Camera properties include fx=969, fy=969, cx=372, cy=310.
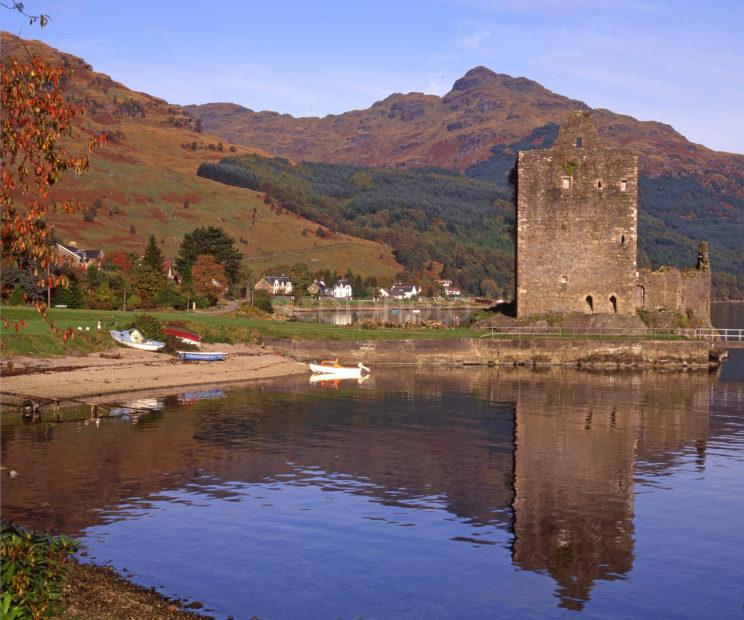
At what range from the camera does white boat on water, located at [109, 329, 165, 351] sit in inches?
1983

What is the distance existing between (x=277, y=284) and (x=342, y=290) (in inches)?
706

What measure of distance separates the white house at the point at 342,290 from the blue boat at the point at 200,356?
123736 mm

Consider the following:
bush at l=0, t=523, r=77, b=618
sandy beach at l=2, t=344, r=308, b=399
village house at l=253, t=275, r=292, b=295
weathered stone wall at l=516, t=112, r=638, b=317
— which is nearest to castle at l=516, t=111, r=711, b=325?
weathered stone wall at l=516, t=112, r=638, b=317

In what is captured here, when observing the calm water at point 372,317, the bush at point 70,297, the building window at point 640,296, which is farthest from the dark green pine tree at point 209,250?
the building window at point 640,296

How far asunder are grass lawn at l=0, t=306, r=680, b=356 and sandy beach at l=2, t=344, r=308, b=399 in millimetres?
995

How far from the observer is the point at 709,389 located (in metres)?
51.0

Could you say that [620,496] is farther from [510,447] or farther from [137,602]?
[137,602]

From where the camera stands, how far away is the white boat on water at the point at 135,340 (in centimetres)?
5038

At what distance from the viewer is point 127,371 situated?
45.0 m

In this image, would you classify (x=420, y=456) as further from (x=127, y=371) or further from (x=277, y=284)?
(x=277, y=284)

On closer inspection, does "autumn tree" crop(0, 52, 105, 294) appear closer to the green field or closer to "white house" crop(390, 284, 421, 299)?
the green field

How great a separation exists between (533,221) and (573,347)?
29.7 ft

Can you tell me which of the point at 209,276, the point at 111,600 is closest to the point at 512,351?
the point at 111,600

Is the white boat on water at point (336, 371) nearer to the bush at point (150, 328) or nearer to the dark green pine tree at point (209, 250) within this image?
the bush at point (150, 328)
